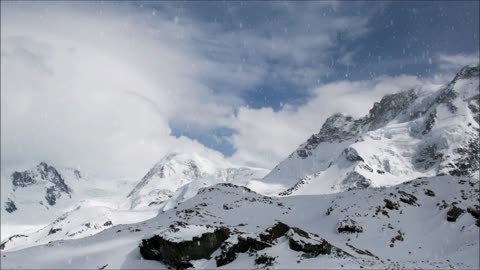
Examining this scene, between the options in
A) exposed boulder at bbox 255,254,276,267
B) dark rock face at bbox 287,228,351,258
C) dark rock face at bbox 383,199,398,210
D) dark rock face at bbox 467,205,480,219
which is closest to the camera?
exposed boulder at bbox 255,254,276,267

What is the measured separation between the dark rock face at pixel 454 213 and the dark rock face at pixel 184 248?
28815 mm

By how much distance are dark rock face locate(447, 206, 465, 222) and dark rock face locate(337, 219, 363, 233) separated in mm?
10405

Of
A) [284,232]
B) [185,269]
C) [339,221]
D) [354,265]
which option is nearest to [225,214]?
[339,221]

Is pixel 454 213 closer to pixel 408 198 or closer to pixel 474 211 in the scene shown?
pixel 474 211

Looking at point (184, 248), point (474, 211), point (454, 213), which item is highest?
point (474, 211)

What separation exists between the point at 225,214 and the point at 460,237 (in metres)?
26.3

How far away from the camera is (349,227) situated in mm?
50469

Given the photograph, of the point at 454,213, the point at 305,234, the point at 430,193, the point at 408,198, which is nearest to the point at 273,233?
the point at 305,234

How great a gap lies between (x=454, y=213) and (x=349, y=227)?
1223cm

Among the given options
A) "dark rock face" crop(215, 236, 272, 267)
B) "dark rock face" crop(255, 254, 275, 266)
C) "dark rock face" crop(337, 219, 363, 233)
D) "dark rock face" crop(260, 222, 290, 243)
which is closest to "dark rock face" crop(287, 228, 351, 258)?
"dark rock face" crop(260, 222, 290, 243)

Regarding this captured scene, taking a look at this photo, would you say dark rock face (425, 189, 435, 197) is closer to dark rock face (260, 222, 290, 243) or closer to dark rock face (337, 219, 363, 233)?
dark rock face (337, 219, 363, 233)

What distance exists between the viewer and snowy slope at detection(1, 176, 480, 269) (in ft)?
107

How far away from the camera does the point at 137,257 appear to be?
36.7 metres

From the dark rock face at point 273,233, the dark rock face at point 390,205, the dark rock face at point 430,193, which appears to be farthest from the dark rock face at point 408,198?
the dark rock face at point 273,233
